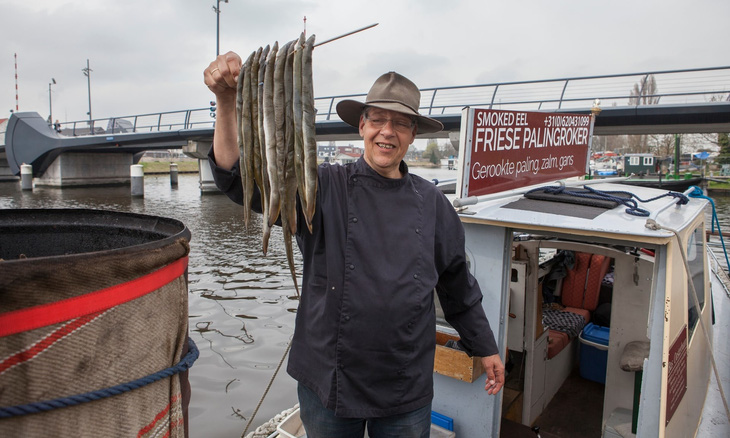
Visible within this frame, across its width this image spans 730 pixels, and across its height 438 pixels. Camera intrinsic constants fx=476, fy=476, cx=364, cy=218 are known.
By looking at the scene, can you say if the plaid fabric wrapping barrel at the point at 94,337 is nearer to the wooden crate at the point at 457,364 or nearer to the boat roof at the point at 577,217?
the wooden crate at the point at 457,364

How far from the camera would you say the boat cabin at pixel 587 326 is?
9.21 ft

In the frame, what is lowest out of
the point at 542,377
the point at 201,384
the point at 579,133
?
the point at 201,384

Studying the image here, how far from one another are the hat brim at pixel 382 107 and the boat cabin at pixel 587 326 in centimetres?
84

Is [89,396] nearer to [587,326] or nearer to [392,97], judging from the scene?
[392,97]

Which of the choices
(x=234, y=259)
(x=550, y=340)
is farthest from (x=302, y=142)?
(x=234, y=259)

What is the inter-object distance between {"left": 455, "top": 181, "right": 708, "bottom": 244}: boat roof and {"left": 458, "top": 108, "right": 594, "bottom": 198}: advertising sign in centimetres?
14

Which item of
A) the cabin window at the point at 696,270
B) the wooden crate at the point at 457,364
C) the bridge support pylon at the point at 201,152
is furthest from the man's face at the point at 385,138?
the bridge support pylon at the point at 201,152

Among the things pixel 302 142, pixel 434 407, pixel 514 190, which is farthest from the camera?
pixel 514 190

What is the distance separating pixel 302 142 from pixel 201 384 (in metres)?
6.26

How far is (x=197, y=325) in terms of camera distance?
355 inches

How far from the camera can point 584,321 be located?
5.70 m

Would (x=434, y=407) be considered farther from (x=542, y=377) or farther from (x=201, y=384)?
(x=201, y=384)

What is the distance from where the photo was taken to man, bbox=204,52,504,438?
1.97m

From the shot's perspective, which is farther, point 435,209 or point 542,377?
point 542,377
